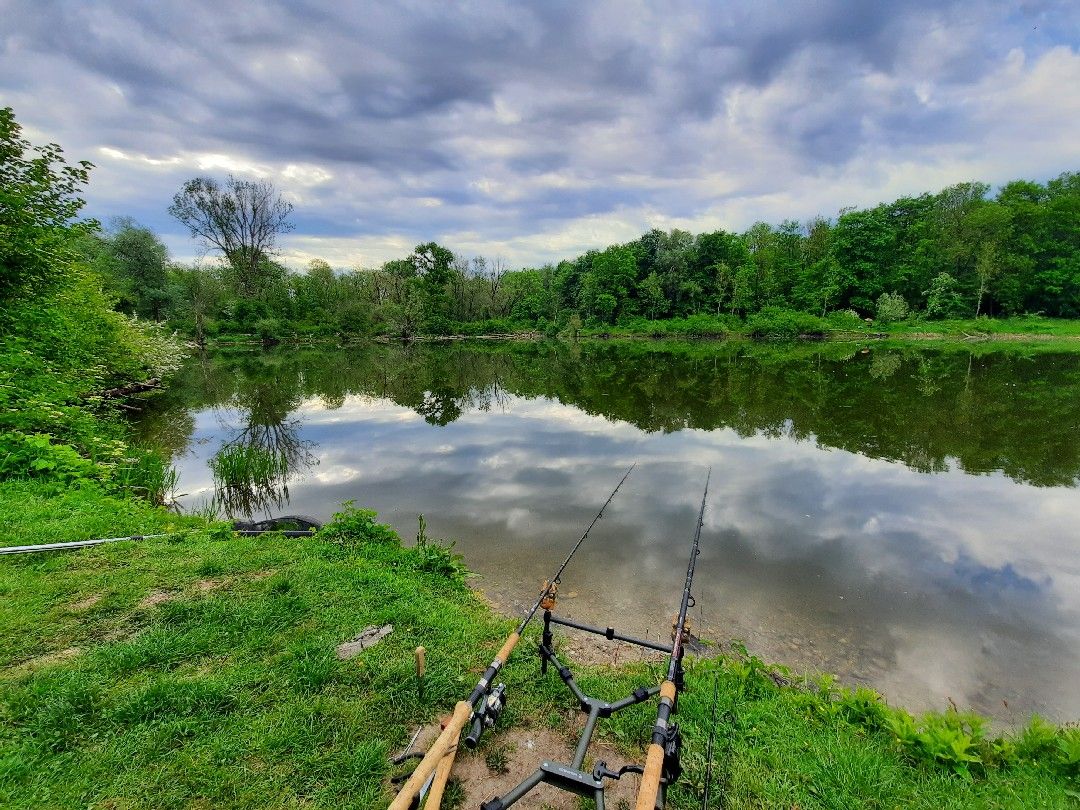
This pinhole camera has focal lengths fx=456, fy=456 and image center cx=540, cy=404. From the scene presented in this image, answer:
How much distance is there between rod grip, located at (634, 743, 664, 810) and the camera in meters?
1.83

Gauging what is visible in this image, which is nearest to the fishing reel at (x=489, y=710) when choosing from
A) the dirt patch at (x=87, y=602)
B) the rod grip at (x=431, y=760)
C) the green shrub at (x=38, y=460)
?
the rod grip at (x=431, y=760)

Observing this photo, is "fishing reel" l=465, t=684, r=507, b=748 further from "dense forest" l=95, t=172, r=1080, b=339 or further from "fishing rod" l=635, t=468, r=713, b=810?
"dense forest" l=95, t=172, r=1080, b=339

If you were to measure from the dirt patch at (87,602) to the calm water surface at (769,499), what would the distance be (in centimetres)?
424

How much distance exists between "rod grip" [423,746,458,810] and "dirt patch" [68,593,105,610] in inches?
192

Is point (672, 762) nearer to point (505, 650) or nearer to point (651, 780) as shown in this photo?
point (651, 780)

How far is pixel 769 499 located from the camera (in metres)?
9.43

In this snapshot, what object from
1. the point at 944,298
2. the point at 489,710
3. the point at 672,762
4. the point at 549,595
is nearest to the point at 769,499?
the point at 549,595

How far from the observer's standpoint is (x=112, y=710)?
10.9 ft

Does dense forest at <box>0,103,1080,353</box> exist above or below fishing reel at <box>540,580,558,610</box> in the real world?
above

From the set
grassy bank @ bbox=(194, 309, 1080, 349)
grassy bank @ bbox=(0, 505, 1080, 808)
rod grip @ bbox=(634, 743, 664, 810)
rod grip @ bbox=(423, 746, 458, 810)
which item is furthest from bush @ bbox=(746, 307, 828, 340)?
rod grip @ bbox=(423, 746, 458, 810)

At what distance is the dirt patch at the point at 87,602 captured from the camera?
15.3ft

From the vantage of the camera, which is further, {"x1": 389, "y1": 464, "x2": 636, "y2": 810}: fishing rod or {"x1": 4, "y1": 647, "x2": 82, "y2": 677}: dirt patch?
{"x1": 4, "y1": 647, "x2": 82, "y2": 677}: dirt patch

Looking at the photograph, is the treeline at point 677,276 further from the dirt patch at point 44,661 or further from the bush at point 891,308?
the dirt patch at point 44,661

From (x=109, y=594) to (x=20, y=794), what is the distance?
2.73 meters
